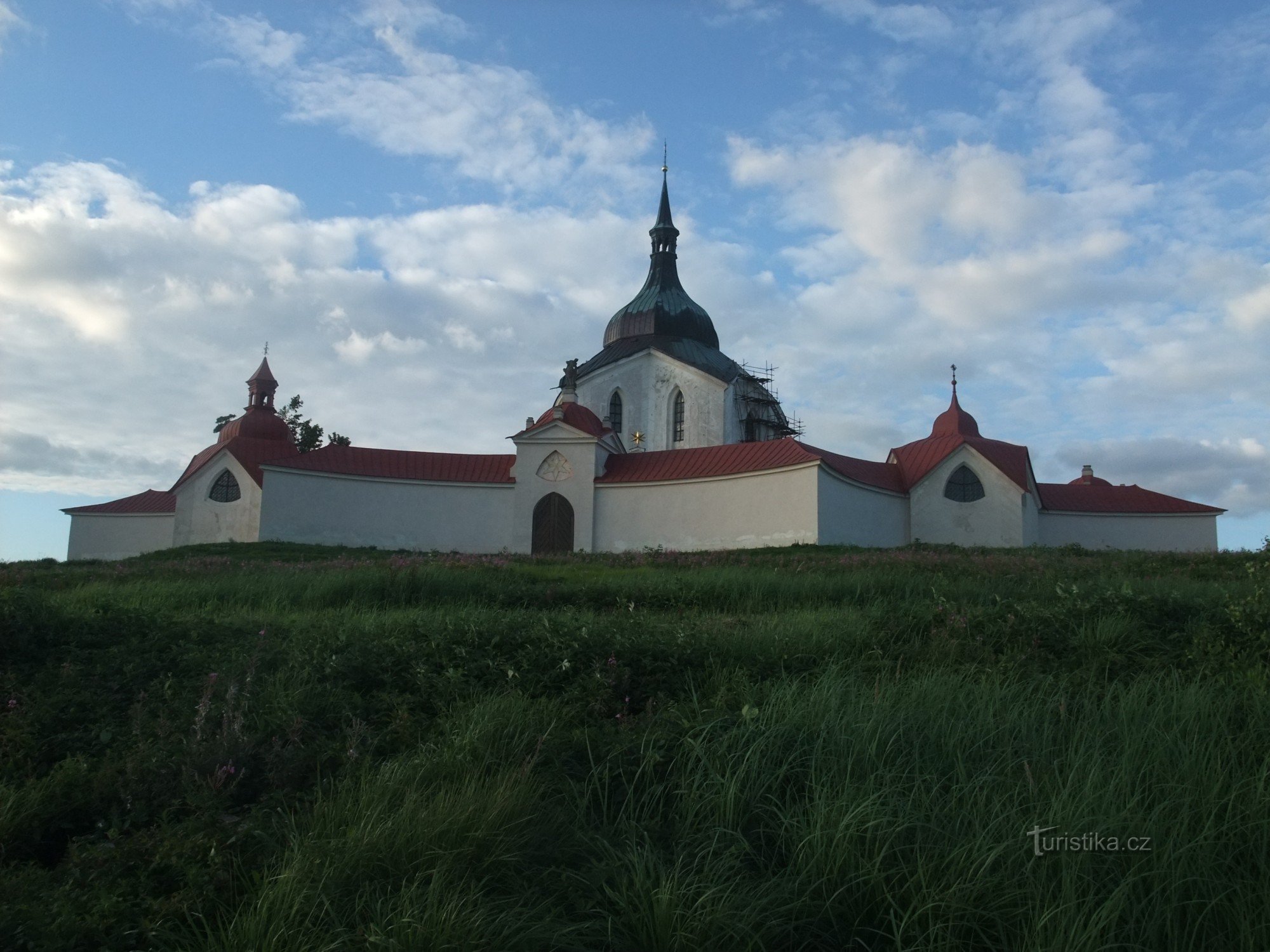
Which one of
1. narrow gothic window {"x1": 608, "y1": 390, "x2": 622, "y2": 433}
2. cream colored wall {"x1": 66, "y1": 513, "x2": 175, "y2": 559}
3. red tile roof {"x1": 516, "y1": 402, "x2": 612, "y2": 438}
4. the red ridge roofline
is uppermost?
narrow gothic window {"x1": 608, "y1": 390, "x2": 622, "y2": 433}

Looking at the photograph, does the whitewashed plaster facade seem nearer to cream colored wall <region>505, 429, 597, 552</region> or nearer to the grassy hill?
cream colored wall <region>505, 429, 597, 552</region>

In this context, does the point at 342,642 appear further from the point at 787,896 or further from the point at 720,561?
the point at 720,561

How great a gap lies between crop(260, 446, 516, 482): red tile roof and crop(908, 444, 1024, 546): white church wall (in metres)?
11.0

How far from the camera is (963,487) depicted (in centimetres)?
2638

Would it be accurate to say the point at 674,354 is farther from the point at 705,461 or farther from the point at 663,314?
the point at 705,461

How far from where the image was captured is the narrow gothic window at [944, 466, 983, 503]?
2625cm

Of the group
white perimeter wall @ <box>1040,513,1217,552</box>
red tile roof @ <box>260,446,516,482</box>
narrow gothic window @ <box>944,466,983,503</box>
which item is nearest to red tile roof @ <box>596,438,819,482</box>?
red tile roof @ <box>260,446,516,482</box>

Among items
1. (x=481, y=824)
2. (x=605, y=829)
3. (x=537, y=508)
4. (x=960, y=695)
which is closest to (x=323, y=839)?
(x=481, y=824)

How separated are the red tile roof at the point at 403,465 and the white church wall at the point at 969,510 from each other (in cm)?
1103

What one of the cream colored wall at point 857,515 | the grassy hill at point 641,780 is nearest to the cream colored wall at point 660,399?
the cream colored wall at point 857,515

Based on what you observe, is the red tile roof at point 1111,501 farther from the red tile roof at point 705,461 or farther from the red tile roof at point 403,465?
the red tile roof at point 403,465

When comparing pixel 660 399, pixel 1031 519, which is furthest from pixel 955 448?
pixel 660 399

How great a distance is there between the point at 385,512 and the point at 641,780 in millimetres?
22138

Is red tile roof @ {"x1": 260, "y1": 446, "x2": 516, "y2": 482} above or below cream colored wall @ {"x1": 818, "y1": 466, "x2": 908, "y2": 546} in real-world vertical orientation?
above
